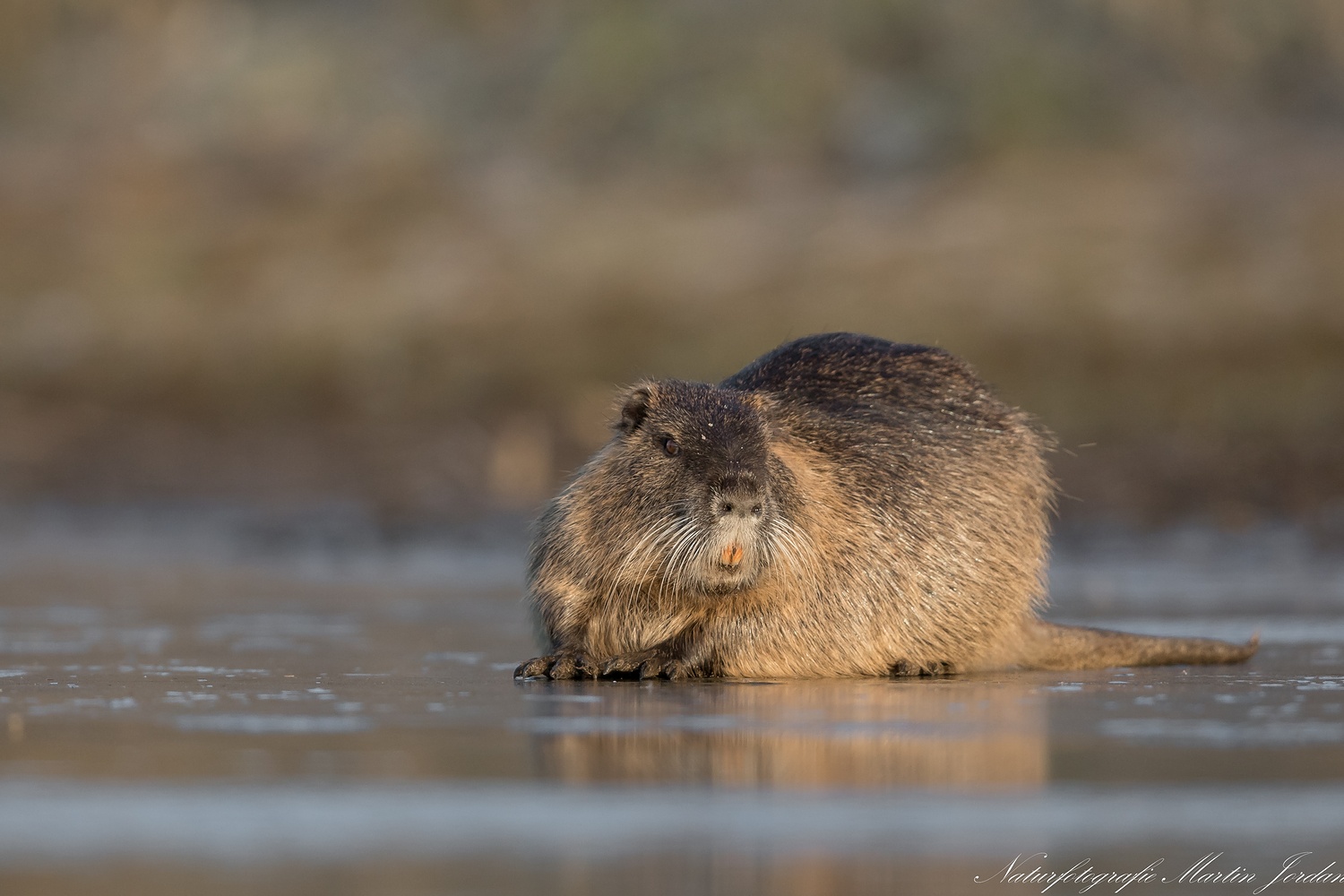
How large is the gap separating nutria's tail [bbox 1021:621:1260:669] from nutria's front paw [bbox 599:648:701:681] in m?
1.21

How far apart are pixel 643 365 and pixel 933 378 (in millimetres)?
13028

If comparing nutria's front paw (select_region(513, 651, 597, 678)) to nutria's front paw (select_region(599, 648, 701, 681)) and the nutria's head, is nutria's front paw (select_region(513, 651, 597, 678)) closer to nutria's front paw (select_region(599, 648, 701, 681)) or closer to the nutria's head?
nutria's front paw (select_region(599, 648, 701, 681))

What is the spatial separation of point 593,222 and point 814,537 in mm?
17037

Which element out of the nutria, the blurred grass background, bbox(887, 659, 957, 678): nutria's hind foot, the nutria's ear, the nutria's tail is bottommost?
bbox(887, 659, 957, 678): nutria's hind foot

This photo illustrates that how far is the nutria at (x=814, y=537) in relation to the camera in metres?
5.60

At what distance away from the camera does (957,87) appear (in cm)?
2447

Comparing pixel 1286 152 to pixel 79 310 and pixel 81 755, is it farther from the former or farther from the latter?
pixel 81 755

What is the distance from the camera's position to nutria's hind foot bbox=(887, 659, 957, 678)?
19.9ft

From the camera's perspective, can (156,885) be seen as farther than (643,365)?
No

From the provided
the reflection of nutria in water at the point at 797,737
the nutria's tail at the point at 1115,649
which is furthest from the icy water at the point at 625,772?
the nutria's tail at the point at 1115,649

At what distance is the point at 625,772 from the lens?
383cm

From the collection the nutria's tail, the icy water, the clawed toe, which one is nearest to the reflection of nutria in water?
the icy water

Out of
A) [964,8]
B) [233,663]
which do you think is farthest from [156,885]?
[964,8]

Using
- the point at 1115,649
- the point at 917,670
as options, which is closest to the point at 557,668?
the point at 917,670
